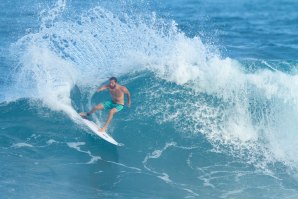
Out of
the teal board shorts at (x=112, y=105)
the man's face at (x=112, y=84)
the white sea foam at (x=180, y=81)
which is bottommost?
the teal board shorts at (x=112, y=105)

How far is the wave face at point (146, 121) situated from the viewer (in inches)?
542

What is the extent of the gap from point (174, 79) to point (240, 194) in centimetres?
599

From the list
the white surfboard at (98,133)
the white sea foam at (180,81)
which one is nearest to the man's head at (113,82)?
the white surfboard at (98,133)

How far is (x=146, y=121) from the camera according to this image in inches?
659

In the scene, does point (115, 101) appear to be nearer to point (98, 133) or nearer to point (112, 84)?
point (112, 84)

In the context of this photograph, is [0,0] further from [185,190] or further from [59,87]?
[185,190]

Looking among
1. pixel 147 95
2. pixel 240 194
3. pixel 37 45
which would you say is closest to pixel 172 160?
pixel 240 194

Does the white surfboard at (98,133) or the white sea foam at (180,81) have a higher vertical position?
the white sea foam at (180,81)

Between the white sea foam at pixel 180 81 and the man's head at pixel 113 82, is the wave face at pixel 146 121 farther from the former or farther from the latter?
the man's head at pixel 113 82

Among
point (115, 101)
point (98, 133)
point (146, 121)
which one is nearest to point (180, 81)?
point (146, 121)

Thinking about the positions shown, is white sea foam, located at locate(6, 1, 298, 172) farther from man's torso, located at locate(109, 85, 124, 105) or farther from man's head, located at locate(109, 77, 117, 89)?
man's head, located at locate(109, 77, 117, 89)

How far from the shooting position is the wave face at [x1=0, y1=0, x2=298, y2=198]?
542 inches

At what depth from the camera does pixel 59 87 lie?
17.7 meters

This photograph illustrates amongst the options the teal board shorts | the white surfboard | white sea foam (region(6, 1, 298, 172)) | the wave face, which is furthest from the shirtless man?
white sea foam (region(6, 1, 298, 172))
